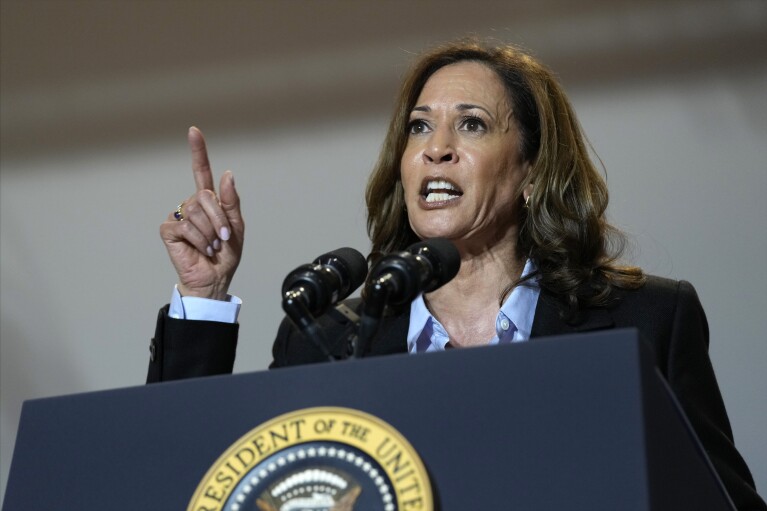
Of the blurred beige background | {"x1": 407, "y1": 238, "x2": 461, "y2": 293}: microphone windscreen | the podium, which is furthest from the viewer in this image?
the blurred beige background

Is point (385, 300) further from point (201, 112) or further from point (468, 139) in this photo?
point (201, 112)

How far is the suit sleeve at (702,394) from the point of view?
6.24 feet

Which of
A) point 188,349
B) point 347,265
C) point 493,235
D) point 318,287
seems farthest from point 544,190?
point 318,287

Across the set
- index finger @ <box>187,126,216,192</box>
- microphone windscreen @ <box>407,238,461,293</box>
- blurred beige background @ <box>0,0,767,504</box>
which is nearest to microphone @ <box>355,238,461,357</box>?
microphone windscreen @ <box>407,238,461,293</box>

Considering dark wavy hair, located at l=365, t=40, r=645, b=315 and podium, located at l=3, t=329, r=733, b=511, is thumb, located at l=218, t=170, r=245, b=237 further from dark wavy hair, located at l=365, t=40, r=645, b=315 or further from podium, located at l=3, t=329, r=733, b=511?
podium, located at l=3, t=329, r=733, b=511

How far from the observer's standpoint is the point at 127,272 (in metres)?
3.50

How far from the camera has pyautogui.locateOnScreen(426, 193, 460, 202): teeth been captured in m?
2.29

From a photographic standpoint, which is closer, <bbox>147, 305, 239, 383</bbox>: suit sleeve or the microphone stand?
the microphone stand

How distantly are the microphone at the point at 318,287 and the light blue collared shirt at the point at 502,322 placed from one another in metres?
0.79

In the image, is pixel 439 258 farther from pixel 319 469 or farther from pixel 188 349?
pixel 188 349

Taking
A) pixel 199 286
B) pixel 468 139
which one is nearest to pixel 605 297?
pixel 468 139

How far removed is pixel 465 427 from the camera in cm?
103

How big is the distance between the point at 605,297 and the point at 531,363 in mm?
1264

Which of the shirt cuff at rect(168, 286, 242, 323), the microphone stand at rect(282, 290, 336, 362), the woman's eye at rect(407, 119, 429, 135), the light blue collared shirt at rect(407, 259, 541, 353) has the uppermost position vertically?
the woman's eye at rect(407, 119, 429, 135)
